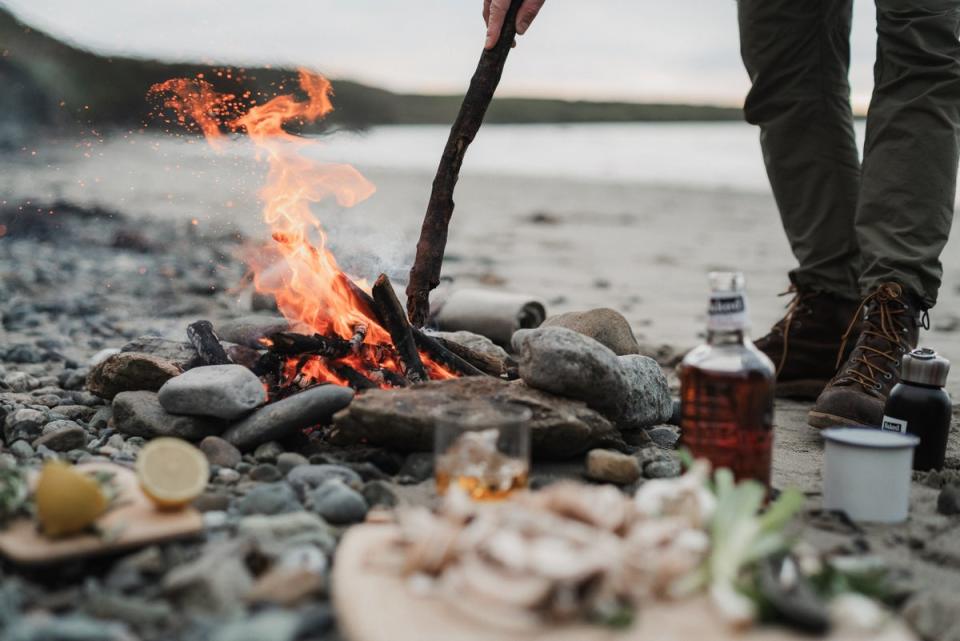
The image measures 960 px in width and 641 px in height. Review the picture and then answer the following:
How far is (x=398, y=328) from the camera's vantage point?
3.51 meters

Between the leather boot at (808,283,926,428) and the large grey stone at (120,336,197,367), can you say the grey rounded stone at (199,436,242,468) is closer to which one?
the large grey stone at (120,336,197,367)

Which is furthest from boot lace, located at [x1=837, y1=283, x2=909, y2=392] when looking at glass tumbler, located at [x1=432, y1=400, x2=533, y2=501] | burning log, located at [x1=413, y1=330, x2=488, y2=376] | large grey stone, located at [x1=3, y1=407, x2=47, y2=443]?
large grey stone, located at [x1=3, y1=407, x2=47, y2=443]

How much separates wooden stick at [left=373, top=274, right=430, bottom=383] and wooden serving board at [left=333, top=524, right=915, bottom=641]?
5.42 feet

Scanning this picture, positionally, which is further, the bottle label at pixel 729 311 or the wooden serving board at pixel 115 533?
the bottle label at pixel 729 311

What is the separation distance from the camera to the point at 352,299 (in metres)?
3.66


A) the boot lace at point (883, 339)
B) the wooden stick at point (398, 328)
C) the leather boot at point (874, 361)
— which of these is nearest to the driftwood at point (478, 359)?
the wooden stick at point (398, 328)

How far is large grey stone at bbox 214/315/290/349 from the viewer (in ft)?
12.8

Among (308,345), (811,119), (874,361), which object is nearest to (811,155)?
(811,119)

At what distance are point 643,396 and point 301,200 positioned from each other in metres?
1.74

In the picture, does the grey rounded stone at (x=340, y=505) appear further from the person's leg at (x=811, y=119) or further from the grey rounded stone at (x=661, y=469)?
the person's leg at (x=811, y=119)

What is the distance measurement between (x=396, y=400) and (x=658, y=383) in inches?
40.7

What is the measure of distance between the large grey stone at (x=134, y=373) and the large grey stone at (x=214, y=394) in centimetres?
26

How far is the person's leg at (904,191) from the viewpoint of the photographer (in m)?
3.45

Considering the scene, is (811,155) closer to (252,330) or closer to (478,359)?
(478,359)
